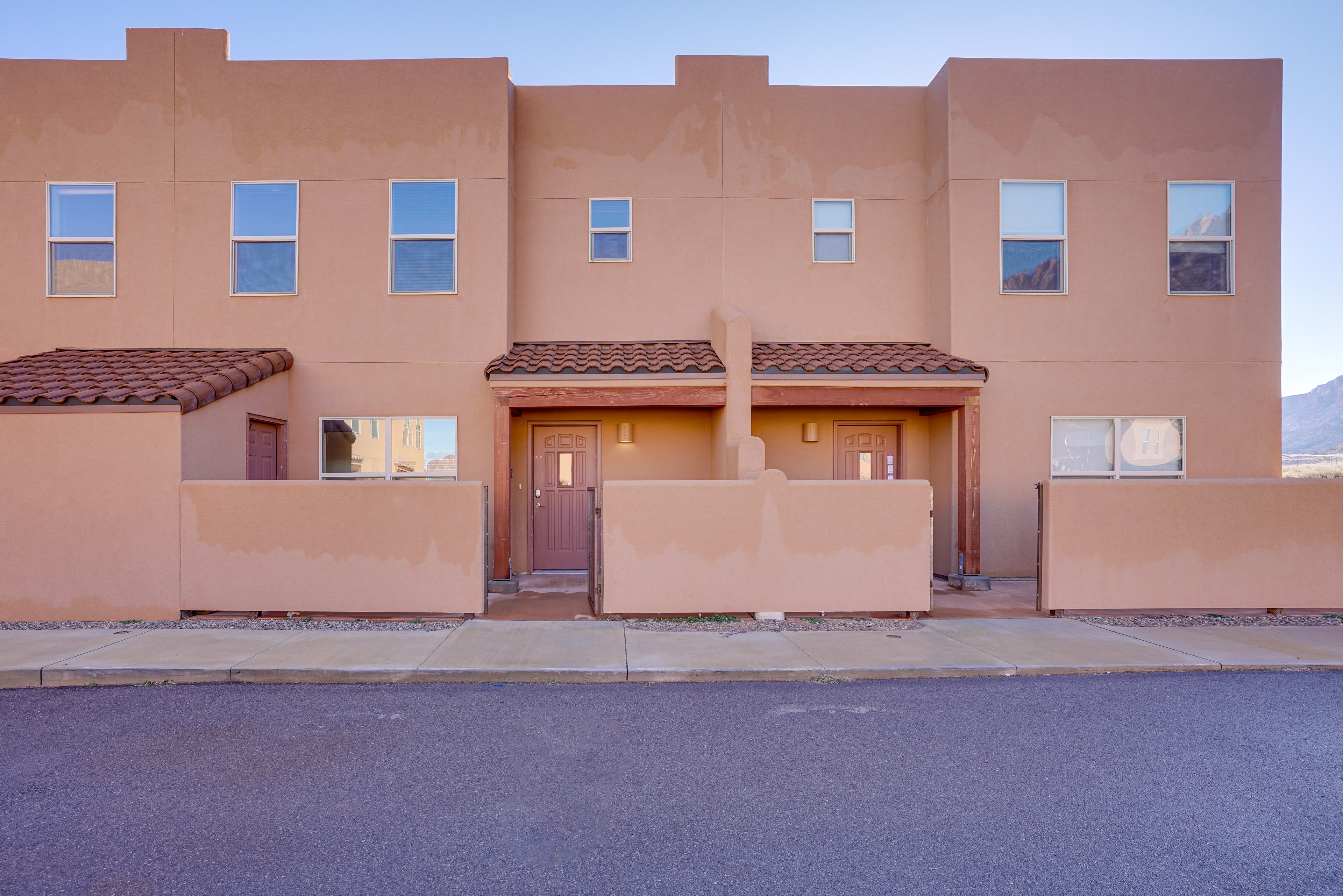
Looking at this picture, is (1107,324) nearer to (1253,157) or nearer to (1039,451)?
(1039,451)

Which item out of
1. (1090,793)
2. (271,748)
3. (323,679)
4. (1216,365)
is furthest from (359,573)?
(1216,365)

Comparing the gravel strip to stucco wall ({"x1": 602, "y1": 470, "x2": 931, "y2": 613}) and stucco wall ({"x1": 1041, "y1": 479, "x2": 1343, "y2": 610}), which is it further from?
stucco wall ({"x1": 1041, "y1": 479, "x2": 1343, "y2": 610})

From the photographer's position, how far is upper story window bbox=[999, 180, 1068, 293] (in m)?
10.6

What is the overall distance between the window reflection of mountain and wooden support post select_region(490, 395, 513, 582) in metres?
7.92

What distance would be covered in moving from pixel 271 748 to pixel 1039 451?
1044cm

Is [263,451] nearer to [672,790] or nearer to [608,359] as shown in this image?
[608,359]

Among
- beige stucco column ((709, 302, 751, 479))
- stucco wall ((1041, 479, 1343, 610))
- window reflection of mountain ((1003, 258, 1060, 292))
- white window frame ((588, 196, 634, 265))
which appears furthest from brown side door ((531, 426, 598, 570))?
window reflection of mountain ((1003, 258, 1060, 292))

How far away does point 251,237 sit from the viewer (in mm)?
10383

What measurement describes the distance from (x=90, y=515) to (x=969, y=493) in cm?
1104

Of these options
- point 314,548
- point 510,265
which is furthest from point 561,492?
point 314,548

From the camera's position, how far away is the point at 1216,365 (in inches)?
417

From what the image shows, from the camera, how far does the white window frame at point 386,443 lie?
1034 centimetres

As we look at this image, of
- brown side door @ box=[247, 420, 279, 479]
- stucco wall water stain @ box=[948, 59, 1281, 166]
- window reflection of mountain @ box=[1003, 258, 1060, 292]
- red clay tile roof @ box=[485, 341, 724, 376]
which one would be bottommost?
brown side door @ box=[247, 420, 279, 479]

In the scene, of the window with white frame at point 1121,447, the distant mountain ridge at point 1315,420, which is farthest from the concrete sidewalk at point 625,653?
the distant mountain ridge at point 1315,420
